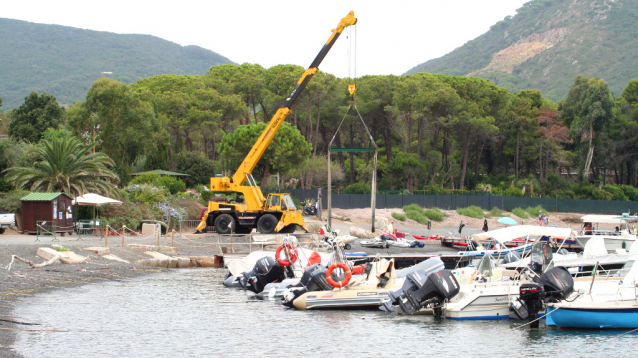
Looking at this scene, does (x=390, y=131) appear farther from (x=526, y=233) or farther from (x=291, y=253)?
(x=291, y=253)

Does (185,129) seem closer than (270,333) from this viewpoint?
No

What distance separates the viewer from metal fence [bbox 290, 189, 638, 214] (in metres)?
57.2

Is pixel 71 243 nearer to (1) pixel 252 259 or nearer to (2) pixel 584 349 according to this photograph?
(1) pixel 252 259

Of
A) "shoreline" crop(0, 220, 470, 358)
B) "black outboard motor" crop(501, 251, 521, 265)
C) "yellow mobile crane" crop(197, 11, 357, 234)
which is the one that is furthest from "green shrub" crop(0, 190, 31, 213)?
"black outboard motor" crop(501, 251, 521, 265)

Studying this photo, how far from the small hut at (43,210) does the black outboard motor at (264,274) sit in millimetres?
13729

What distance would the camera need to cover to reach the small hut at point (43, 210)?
102 ft

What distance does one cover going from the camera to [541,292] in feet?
52.9

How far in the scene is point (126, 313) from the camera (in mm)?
17281

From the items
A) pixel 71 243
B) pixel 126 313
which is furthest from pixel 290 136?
pixel 126 313

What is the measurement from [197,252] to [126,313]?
47.3 feet

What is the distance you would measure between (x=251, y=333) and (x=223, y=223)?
2087cm

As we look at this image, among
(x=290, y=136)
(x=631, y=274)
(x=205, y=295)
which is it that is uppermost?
(x=290, y=136)

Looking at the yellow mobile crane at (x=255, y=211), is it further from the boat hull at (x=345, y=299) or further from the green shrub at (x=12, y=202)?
the boat hull at (x=345, y=299)

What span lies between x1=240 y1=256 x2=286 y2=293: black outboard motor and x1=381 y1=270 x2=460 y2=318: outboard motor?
6.22m
